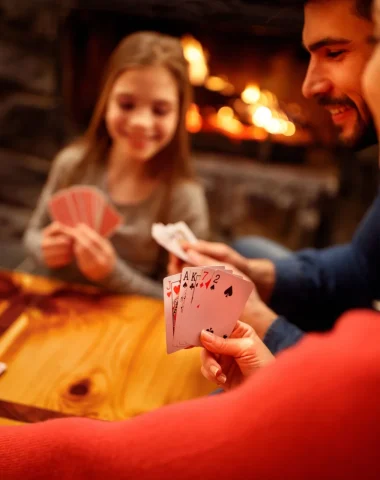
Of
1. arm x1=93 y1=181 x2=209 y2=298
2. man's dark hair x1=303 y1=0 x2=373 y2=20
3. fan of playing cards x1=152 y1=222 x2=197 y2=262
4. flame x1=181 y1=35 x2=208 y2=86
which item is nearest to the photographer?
man's dark hair x1=303 y1=0 x2=373 y2=20

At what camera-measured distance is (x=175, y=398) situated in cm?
103

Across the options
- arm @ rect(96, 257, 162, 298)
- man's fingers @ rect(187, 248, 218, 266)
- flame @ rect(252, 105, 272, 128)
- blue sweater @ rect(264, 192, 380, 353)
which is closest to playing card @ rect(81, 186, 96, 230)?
arm @ rect(96, 257, 162, 298)

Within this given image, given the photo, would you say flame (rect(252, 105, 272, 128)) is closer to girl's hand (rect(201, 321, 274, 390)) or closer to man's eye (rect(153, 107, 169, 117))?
man's eye (rect(153, 107, 169, 117))

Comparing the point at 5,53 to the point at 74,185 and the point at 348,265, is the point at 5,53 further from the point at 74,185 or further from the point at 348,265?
the point at 348,265

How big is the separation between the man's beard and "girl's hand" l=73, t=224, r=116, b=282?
682 millimetres

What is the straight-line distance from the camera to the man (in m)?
0.81

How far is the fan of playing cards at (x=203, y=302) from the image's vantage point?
2.77ft

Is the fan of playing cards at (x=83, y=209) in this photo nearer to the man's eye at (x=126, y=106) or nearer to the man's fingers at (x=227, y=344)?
the man's eye at (x=126, y=106)

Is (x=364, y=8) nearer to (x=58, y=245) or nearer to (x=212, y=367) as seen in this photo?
(x=212, y=367)

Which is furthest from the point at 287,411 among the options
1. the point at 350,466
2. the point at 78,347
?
the point at 78,347

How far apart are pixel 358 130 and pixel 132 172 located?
0.77 meters

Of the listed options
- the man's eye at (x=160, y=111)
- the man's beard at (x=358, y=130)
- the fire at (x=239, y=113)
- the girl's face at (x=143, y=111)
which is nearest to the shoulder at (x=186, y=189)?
the girl's face at (x=143, y=111)

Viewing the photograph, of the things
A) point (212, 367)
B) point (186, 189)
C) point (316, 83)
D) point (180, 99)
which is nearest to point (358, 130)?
point (316, 83)

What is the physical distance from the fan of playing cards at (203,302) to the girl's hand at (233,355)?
0.02 m
